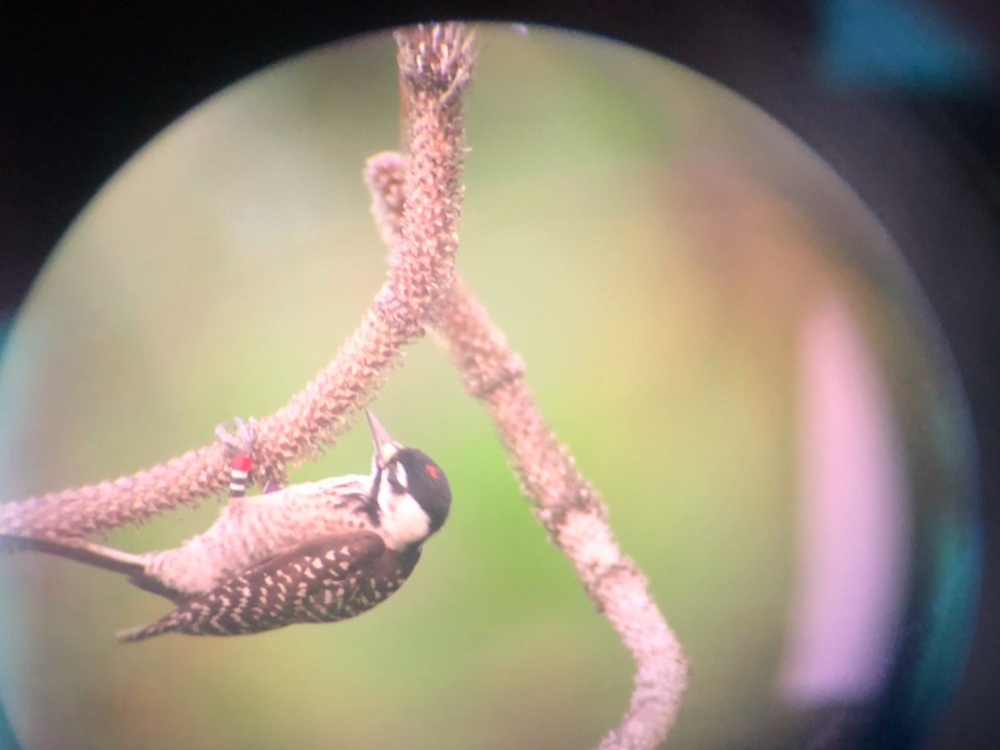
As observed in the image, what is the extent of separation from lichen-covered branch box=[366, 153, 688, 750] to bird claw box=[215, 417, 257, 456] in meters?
0.22

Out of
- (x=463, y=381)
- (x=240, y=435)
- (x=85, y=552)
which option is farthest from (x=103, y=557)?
(x=463, y=381)

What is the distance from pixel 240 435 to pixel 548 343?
0.34 meters

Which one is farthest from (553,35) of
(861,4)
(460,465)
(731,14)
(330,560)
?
(330,560)

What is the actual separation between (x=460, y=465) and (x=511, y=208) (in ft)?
0.91

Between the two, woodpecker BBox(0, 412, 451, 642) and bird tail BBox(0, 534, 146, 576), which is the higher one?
bird tail BBox(0, 534, 146, 576)

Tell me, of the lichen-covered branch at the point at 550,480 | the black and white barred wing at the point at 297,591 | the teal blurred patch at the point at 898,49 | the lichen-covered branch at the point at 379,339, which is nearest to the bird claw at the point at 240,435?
the lichen-covered branch at the point at 379,339

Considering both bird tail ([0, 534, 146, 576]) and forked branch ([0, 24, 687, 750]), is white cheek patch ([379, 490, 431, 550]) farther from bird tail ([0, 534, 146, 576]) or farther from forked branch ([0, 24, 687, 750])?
bird tail ([0, 534, 146, 576])

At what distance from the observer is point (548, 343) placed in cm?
80

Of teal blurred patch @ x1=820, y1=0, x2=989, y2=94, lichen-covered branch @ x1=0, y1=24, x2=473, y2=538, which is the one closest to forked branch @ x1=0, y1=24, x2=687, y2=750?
lichen-covered branch @ x1=0, y1=24, x2=473, y2=538

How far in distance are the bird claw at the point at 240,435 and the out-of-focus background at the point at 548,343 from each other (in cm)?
1

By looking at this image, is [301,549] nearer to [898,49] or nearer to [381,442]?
[381,442]

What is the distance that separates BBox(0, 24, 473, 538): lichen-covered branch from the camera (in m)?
0.78

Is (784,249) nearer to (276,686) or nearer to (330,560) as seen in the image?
(330,560)

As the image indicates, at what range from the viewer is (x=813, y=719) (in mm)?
833
